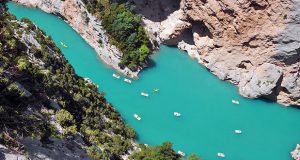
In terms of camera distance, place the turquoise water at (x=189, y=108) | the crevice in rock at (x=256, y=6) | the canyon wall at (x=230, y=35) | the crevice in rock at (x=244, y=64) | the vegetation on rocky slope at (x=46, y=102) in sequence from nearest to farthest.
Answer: the vegetation on rocky slope at (x=46, y=102)
the turquoise water at (x=189, y=108)
the crevice in rock at (x=256, y=6)
the canyon wall at (x=230, y=35)
the crevice in rock at (x=244, y=64)

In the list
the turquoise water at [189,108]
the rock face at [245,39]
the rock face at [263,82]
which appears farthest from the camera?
the rock face at [263,82]

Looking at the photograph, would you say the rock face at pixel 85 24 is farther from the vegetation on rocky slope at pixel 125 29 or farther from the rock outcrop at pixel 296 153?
the rock outcrop at pixel 296 153

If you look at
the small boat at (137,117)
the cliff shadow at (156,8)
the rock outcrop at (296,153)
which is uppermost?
the cliff shadow at (156,8)

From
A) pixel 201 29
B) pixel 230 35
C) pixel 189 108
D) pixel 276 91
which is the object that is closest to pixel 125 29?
pixel 201 29

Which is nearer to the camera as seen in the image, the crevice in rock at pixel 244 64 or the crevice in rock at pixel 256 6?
the crevice in rock at pixel 256 6

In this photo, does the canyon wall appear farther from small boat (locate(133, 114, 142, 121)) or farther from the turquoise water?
small boat (locate(133, 114, 142, 121))

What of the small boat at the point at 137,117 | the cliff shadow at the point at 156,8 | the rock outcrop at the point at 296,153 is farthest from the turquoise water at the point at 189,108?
the cliff shadow at the point at 156,8
